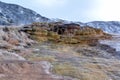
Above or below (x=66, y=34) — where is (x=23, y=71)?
above


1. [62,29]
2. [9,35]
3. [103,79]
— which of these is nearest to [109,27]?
[62,29]

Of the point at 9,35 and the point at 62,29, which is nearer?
the point at 9,35

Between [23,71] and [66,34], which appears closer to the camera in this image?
[23,71]

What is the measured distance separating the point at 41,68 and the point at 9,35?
1346 centimetres

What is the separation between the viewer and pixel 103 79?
1786cm

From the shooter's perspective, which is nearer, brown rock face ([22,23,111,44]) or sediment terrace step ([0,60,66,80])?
sediment terrace step ([0,60,66,80])

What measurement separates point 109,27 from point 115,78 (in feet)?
576

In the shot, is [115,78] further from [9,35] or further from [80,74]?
[9,35]

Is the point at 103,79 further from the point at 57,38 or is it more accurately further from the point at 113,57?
the point at 57,38

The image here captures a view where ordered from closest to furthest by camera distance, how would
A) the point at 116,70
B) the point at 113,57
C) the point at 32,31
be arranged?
the point at 116,70, the point at 113,57, the point at 32,31

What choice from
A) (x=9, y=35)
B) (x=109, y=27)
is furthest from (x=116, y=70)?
(x=109, y=27)

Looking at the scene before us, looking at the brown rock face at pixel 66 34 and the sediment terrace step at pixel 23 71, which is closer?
the sediment terrace step at pixel 23 71

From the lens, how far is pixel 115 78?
1834 centimetres

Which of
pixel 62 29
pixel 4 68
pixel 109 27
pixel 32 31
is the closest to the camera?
pixel 4 68
